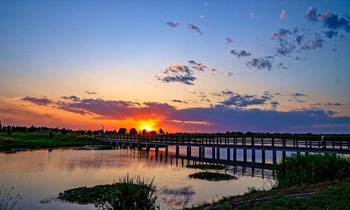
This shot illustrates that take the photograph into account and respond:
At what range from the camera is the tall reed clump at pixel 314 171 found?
18094 millimetres

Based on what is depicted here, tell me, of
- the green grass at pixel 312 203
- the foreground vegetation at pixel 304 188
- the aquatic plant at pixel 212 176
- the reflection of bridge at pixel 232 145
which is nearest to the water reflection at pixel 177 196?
the foreground vegetation at pixel 304 188

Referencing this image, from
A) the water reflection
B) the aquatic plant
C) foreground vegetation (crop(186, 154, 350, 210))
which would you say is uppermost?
foreground vegetation (crop(186, 154, 350, 210))

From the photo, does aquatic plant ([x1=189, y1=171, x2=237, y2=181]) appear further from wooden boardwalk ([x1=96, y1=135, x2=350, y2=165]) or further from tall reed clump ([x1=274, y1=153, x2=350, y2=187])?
tall reed clump ([x1=274, y1=153, x2=350, y2=187])

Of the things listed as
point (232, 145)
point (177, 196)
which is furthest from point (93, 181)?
point (232, 145)

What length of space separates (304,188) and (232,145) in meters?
28.8

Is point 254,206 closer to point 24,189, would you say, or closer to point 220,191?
point 220,191

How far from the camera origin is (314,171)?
738 inches

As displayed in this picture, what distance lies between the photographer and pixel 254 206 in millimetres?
11500

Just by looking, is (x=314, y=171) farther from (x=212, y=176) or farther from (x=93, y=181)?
Result: (x=93, y=181)

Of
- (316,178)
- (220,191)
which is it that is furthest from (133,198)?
(220,191)

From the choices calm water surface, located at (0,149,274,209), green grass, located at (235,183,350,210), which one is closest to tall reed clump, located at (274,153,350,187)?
calm water surface, located at (0,149,274,209)

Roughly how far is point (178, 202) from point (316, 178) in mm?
8041

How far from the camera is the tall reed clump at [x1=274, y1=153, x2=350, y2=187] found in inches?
712

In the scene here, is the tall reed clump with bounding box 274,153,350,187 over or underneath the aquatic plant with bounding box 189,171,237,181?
over
